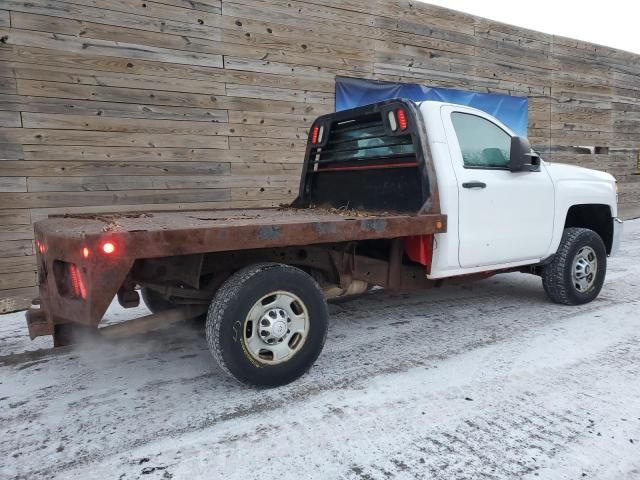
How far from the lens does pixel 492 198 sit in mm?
3994

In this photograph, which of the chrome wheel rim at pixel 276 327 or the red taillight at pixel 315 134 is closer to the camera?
the chrome wheel rim at pixel 276 327

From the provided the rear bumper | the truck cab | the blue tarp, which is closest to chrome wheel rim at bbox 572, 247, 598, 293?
the truck cab

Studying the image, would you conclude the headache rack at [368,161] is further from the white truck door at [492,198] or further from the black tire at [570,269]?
the black tire at [570,269]

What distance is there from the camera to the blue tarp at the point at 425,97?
7527mm

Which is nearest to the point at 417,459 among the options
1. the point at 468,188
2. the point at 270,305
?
the point at 270,305

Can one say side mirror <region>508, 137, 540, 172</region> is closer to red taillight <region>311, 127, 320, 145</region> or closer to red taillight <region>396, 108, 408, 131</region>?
red taillight <region>396, 108, 408, 131</region>

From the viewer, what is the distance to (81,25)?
5.45 metres

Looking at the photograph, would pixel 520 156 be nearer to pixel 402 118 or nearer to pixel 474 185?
pixel 474 185

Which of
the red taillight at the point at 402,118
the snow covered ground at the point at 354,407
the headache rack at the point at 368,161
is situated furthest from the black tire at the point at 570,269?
the red taillight at the point at 402,118

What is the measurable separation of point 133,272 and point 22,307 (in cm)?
353

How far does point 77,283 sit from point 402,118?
267cm

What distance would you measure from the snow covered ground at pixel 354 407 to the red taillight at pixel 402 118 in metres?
1.75

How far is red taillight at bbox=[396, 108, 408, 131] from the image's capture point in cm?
380

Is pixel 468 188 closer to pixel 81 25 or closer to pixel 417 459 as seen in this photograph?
pixel 417 459
